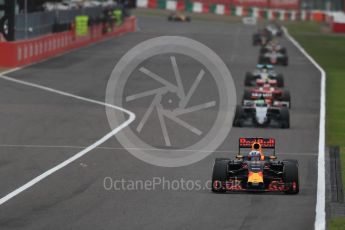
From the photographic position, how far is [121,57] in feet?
184

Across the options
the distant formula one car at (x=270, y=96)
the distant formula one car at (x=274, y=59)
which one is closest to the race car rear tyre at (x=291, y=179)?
the distant formula one car at (x=270, y=96)

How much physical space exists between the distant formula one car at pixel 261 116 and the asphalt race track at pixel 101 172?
0.36 metres

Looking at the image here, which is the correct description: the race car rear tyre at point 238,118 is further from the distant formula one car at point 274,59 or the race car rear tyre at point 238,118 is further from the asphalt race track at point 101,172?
the distant formula one car at point 274,59

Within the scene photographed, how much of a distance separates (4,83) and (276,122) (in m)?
13.2

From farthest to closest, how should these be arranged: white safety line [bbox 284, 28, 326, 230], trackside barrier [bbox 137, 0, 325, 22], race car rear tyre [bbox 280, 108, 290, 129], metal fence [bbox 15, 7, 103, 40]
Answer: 1. trackside barrier [bbox 137, 0, 325, 22]
2. metal fence [bbox 15, 7, 103, 40]
3. race car rear tyre [bbox 280, 108, 290, 129]
4. white safety line [bbox 284, 28, 326, 230]

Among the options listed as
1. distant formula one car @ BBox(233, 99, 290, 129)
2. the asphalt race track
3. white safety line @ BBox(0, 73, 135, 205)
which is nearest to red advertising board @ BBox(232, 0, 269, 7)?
the asphalt race track

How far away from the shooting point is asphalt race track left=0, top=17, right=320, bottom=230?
16.6m

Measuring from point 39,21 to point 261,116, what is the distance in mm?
25890

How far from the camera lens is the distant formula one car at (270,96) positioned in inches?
1308

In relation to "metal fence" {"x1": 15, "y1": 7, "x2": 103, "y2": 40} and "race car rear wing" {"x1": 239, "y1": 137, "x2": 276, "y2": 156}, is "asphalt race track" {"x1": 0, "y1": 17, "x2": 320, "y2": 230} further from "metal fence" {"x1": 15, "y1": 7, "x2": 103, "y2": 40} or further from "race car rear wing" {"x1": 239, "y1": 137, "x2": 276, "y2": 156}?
"metal fence" {"x1": 15, "y1": 7, "x2": 103, "y2": 40}

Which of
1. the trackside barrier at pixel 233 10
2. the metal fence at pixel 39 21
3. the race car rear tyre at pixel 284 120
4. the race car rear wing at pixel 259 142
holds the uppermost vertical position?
the metal fence at pixel 39 21

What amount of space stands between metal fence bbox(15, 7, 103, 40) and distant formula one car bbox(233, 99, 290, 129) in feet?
70.6

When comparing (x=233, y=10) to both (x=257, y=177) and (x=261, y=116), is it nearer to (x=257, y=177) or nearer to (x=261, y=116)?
(x=261, y=116)

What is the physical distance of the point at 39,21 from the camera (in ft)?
176
